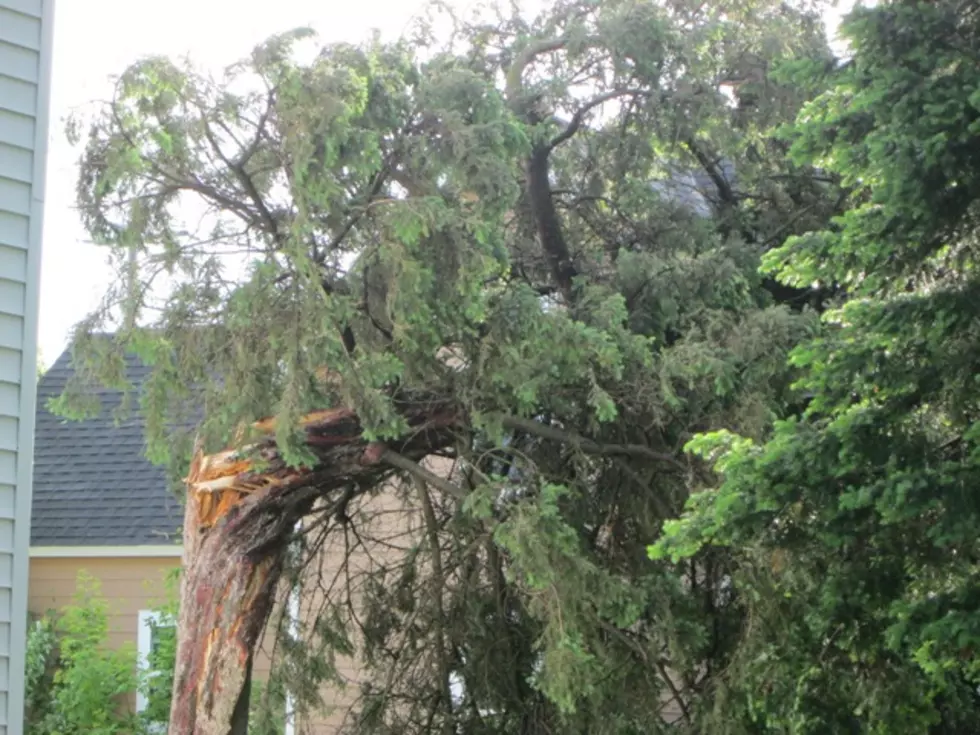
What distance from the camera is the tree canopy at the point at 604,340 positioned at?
5281 millimetres

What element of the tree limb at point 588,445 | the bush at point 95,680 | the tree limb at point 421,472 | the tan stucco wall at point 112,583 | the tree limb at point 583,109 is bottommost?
the bush at point 95,680

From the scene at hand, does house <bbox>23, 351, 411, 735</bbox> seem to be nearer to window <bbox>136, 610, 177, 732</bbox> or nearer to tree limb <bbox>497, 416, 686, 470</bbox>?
window <bbox>136, 610, 177, 732</bbox>

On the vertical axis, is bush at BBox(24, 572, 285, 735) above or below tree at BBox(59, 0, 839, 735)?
below

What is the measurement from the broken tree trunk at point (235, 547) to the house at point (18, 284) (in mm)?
3733

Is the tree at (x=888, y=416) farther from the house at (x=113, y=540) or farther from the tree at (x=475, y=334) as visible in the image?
the house at (x=113, y=540)

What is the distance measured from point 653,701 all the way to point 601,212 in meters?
3.41

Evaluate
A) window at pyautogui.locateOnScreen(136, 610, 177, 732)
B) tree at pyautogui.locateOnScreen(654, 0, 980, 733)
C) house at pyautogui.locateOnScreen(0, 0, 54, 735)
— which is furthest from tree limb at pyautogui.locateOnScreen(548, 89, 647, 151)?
window at pyautogui.locateOnScreen(136, 610, 177, 732)

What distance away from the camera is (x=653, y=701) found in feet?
28.4

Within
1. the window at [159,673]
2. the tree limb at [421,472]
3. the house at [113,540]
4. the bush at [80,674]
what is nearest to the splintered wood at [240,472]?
the tree limb at [421,472]

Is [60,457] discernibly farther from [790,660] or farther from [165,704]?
[790,660]

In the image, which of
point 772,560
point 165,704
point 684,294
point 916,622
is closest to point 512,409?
point 684,294

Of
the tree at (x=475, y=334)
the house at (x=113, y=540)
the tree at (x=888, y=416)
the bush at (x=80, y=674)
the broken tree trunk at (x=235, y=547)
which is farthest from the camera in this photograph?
the house at (x=113, y=540)

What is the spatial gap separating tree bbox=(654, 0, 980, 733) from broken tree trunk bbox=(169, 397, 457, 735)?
315 cm

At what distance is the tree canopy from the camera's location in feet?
17.3
